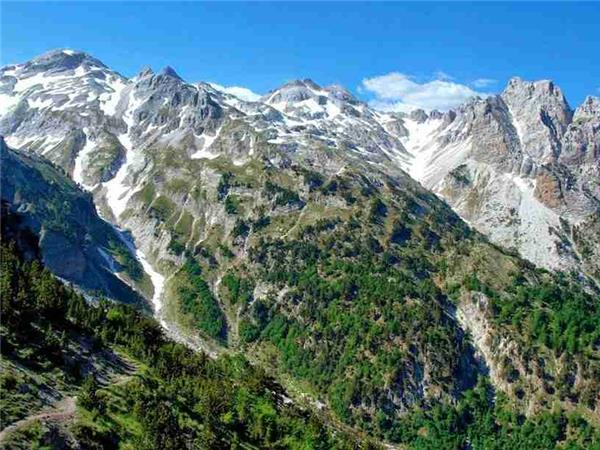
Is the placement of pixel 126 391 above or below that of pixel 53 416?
above

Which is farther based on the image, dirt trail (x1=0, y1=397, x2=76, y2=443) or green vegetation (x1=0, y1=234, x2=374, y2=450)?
green vegetation (x1=0, y1=234, x2=374, y2=450)

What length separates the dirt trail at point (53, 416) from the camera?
61.9 meters

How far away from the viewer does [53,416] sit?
6912 cm

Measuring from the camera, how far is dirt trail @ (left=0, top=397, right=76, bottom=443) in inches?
2439

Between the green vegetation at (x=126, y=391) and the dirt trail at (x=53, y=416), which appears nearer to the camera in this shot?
the dirt trail at (x=53, y=416)

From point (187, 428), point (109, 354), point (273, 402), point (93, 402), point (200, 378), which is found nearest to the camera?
point (93, 402)

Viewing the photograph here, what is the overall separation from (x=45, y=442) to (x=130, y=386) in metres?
26.5

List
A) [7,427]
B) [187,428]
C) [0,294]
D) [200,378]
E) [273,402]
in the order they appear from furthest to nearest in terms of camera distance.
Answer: [273,402] < [200,378] < [187,428] < [0,294] < [7,427]

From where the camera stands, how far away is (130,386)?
89.3 meters

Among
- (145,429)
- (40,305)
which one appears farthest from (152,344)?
(145,429)

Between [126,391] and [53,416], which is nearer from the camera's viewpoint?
[53,416]

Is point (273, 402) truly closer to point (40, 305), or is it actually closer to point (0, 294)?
point (40, 305)

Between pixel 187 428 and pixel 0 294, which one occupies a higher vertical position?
pixel 0 294

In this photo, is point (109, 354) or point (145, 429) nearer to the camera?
point (145, 429)
